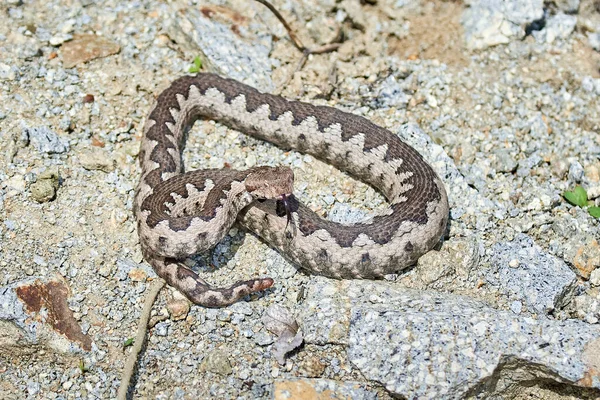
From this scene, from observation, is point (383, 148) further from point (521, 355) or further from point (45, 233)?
point (45, 233)

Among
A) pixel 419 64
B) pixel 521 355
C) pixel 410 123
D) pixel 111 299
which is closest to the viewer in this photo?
pixel 521 355

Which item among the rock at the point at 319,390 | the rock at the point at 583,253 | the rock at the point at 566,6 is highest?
the rock at the point at 566,6

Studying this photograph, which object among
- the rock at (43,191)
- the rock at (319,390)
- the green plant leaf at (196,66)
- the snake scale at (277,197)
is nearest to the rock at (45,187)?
the rock at (43,191)

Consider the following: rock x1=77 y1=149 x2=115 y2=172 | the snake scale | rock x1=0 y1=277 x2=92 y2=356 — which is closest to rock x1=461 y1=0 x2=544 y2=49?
the snake scale

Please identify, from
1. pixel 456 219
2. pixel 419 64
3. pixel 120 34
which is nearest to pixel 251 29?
pixel 120 34

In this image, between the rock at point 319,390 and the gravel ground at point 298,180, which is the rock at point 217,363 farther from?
the rock at point 319,390

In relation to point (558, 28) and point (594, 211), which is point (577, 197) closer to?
point (594, 211)

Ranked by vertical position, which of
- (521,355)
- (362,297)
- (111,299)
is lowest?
A: (111,299)
